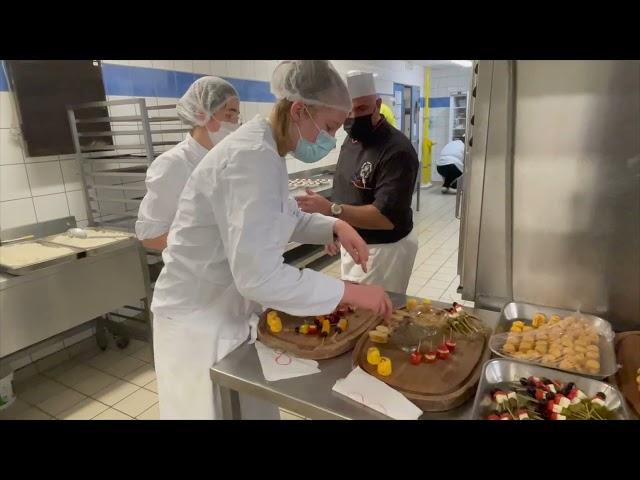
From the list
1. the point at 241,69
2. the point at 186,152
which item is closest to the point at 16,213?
the point at 186,152

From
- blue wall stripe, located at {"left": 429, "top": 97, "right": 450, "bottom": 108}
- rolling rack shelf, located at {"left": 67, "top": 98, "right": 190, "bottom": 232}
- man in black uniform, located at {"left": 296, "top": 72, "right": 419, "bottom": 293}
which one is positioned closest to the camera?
man in black uniform, located at {"left": 296, "top": 72, "right": 419, "bottom": 293}

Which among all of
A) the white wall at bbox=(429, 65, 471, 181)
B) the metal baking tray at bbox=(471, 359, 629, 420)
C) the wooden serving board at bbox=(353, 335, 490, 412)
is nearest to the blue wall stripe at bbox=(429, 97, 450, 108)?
the white wall at bbox=(429, 65, 471, 181)

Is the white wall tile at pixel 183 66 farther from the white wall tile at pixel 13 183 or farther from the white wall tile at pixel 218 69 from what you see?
the white wall tile at pixel 13 183

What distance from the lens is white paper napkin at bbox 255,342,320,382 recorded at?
122cm

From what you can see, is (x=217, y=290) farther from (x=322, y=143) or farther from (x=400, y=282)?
(x=400, y=282)

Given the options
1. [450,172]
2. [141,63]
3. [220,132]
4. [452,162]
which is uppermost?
[141,63]

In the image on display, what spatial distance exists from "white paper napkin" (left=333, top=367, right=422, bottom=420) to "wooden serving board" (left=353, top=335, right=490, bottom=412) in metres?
0.02

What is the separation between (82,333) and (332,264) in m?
2.68

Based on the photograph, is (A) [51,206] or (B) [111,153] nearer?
(A) [51,206]

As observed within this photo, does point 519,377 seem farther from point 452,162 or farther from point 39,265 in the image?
point 452,162

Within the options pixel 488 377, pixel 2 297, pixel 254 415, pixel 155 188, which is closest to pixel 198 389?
pixel 254 415

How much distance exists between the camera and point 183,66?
3.74m

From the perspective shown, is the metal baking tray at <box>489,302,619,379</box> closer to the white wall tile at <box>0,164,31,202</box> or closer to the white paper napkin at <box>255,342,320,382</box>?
the white paper napkin at <box>255,342,320,382</box>

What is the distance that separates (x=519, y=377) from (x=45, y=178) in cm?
304
